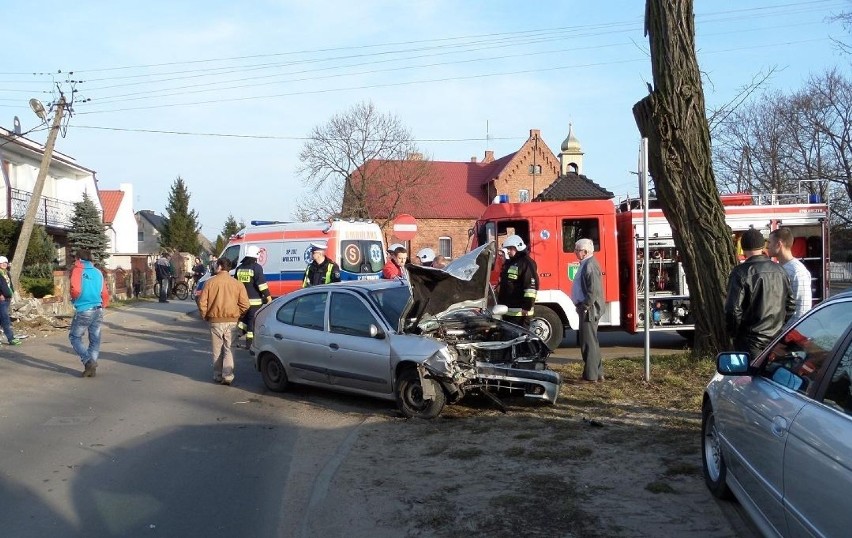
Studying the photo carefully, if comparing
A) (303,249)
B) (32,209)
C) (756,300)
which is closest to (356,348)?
(756,300)

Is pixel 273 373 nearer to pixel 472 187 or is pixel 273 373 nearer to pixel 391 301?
pixel 391 301

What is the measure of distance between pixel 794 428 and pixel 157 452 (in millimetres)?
5457

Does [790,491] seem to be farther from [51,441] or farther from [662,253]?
[662,253]

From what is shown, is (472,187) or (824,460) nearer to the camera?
(824,460)

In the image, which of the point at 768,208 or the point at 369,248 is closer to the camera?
the point at 768,208

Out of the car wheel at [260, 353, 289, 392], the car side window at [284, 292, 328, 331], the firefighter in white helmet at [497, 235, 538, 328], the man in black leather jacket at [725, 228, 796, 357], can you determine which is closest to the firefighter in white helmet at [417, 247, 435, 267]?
the firefighter in white helmet at [497, 235, 538, 328]

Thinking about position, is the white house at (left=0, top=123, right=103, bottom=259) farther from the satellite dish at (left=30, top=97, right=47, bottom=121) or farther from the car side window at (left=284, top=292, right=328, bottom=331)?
the car side window at (left=284, top=292, right=328, bottom=331)

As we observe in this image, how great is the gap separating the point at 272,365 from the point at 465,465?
14.5ft

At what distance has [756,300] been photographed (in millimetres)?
6539

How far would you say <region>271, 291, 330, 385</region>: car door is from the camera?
9.48 m

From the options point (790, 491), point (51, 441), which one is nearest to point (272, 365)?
point (51, 441)

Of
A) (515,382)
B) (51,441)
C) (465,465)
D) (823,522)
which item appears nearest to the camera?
(823,522)

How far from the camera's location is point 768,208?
45.0ft

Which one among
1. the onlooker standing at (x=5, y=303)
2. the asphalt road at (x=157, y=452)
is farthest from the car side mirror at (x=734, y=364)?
the onlooker standing at (x=5, y=303)
